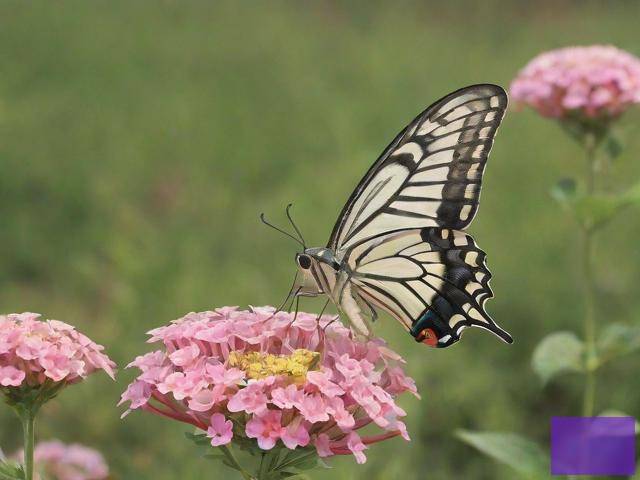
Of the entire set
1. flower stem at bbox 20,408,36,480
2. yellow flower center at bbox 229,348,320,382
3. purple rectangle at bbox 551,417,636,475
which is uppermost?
yellow flower center at bbox 229,348,320,382

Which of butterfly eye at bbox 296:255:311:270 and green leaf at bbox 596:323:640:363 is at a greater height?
butterfly eye at bbox 296:255:311:270

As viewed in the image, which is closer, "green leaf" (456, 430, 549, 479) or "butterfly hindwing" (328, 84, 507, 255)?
"butterfly hindwing" (328, 84, 507, 255)

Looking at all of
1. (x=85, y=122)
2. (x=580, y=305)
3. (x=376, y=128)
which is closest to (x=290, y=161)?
(x=376, y=128)

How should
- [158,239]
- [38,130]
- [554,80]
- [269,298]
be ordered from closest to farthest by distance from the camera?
[554,80]
[269,298]
[158,239]
[38,130]

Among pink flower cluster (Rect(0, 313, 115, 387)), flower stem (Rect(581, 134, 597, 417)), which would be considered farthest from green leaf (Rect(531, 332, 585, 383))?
pink flower cluster (Rect(0, 313, 115, 387))

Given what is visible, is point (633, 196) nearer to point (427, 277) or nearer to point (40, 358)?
point (427, 277)

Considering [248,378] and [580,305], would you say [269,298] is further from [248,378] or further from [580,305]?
[248,378]

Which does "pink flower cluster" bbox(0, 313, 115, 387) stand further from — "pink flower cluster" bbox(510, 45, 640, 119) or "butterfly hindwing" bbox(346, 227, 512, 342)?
"pink flower cluster" bbox(510, 45, 640, 119)
